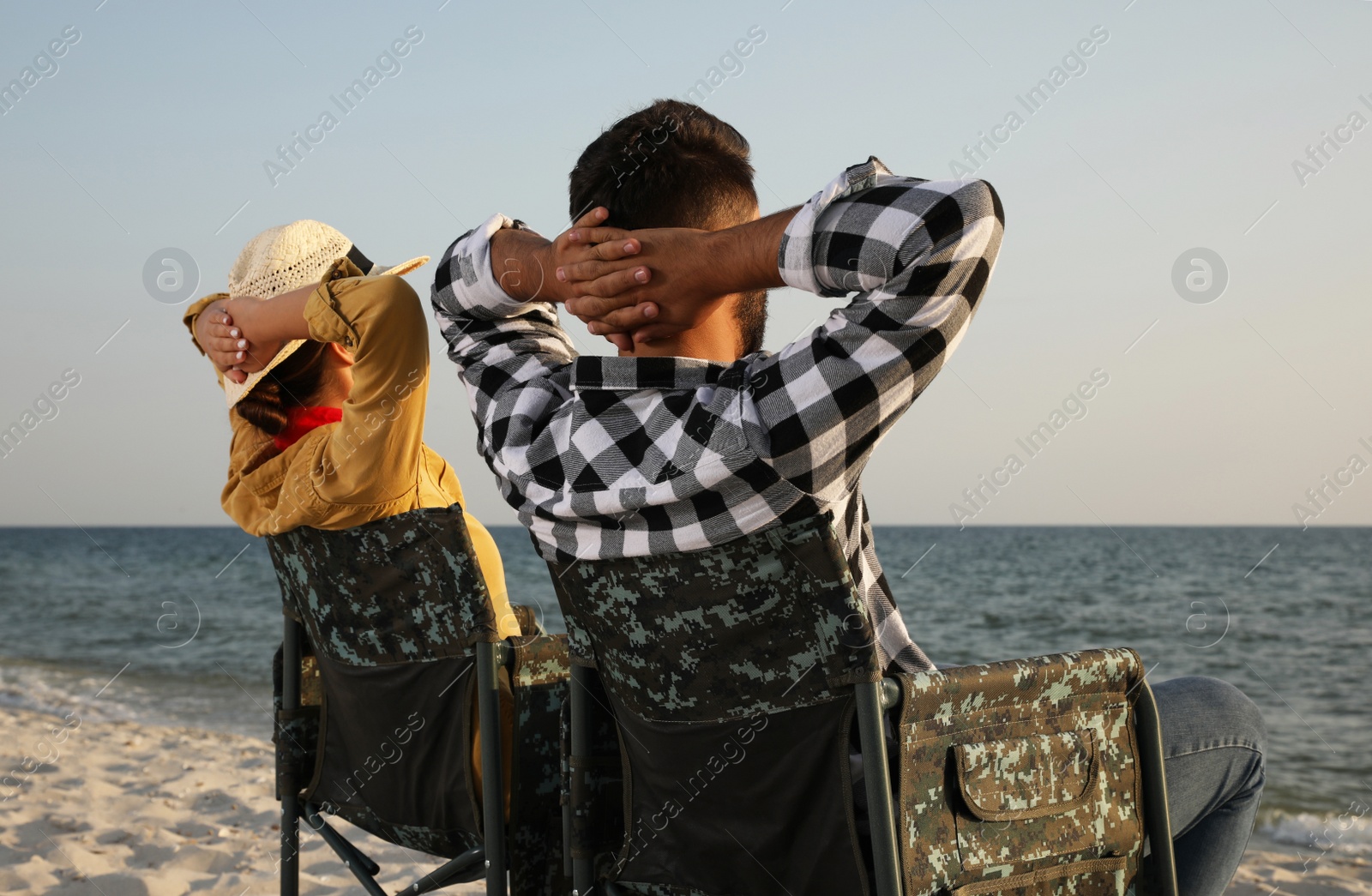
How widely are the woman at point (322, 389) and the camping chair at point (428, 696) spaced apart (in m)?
0.07

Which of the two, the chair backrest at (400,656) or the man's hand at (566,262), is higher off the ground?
the man's hand at (566,262)

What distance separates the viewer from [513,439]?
1.47 m

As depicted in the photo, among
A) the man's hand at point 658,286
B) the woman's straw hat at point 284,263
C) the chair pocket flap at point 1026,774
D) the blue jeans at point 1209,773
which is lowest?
the blue jeans at point 1209,773

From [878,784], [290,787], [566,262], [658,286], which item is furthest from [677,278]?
[290,787]

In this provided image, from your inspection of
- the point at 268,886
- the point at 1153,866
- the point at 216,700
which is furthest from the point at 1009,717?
the point at 216,700

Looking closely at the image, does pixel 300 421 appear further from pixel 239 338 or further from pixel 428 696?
pixel 428 696

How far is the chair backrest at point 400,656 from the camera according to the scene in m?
1.85

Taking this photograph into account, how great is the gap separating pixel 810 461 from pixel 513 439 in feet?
1.69

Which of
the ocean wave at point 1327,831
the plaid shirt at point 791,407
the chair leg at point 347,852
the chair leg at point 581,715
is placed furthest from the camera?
the ocean wave at point 1327,831

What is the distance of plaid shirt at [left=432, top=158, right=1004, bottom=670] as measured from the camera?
111 centimetres

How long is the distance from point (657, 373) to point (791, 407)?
26 centimetres

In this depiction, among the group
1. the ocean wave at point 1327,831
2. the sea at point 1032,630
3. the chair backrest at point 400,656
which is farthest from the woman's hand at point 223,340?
the ocean wave at point 1327,831

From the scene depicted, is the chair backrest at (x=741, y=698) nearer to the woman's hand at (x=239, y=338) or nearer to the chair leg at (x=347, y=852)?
the chair leg at (x=347, y=852)

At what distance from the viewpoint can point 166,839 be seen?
3.75 meters
